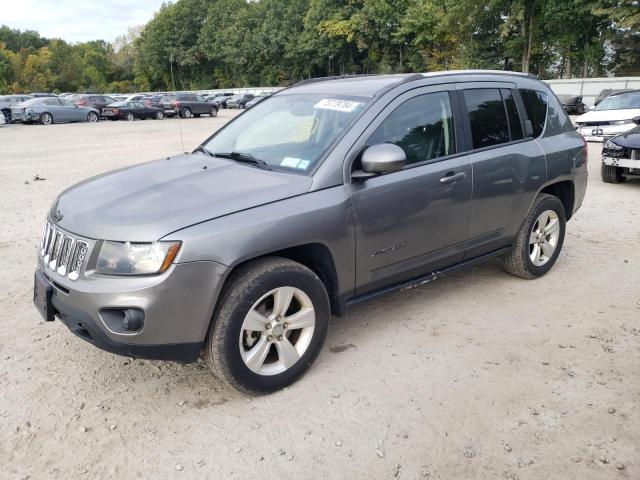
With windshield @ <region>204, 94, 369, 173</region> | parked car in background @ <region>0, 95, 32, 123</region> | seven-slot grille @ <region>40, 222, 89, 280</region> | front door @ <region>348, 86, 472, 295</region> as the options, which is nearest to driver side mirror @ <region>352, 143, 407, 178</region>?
front door @ <region>348, 86, 472, 295</region>

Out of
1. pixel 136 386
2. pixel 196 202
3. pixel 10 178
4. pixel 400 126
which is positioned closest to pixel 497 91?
pixel 400 126

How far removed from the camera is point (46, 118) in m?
28.8

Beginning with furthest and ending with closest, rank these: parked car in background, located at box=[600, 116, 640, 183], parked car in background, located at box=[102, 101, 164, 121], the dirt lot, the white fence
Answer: the white fence → parked car in background, located at box=[102, 101, 164, 121] → parked car in background, located at box=[600, 116, 640, 183] → the dirt lot

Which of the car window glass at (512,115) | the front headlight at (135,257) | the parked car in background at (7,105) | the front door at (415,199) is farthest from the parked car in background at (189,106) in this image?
the front headlight at (135,257)

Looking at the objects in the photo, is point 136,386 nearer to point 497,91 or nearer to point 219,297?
point 219,297

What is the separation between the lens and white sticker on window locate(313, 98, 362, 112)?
3.72 metres

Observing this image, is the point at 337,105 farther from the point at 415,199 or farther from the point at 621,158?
the point at 621,158

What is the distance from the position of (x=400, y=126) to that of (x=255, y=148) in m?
1.05

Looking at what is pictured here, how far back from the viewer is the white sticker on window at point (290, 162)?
139 inches

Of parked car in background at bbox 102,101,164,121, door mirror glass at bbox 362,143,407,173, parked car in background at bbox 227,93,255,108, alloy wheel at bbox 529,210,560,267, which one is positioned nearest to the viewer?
door mirror glass at bbox 362,143,407,173

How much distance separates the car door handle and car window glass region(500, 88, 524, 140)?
861 millimetres

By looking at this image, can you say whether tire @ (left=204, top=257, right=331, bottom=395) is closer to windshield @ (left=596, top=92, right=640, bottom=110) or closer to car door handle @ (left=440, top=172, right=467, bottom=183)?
car door handle @ (left=440, top=172, right=467, bottom=183)

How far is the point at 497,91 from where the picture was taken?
4539 millimetres

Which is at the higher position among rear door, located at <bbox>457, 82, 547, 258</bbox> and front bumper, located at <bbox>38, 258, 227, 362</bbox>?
rear door, located at <bbox>457, 82, 547, 258</bbox>
